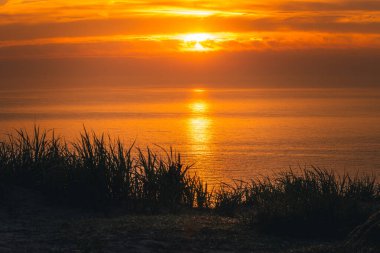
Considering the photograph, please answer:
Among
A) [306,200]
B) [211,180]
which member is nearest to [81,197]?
[306,200]

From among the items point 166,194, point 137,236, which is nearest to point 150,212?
point 166,194

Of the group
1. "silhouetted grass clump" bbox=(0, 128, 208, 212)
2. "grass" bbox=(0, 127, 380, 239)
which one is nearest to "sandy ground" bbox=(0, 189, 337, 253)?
"grass" bbox=(0, 127, 380, 239)

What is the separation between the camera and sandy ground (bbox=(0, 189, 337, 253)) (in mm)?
6859

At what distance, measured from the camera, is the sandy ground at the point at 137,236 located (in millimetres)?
6859

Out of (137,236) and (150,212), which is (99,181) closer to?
(150,212)

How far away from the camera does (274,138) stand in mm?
57906

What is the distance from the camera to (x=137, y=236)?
7.18m

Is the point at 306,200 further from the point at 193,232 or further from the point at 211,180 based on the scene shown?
the point at 211,180

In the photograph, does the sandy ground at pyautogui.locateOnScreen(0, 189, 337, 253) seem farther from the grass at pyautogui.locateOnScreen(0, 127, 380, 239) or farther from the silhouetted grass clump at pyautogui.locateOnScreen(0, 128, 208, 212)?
the silhouetted grass clump at pyautogui.locateOnScreen(0, 128, 208, 212)

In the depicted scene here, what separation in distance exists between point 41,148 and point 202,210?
9.23ft

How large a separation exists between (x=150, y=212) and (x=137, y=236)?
78.4 inches

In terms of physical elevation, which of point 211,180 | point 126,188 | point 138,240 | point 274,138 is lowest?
point 138,240

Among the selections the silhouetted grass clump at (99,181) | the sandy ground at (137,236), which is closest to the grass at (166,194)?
the silhouetted grass clump at (99,181)

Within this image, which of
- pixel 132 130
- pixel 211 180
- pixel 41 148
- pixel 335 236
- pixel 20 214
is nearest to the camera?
pixel 335 236
